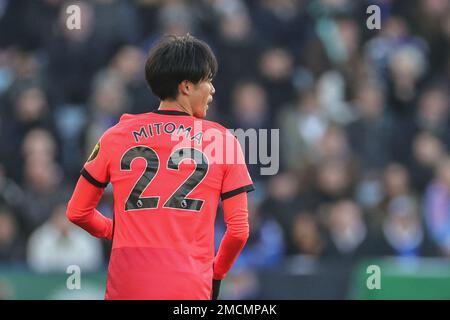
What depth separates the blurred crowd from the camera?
1009cm

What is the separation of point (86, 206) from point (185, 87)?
2.22ft

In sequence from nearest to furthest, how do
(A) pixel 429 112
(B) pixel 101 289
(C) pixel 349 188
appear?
(B) pixel 101 289 < (C) pixel 349 188 < (A) pixel 429 112

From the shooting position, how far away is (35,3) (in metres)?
12.2

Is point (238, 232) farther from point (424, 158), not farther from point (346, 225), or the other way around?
point (424, 158)

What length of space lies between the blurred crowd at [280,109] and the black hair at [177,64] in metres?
5.05

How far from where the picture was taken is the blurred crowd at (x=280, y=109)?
33.1ft

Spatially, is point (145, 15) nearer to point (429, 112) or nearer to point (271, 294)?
point (429, 112)

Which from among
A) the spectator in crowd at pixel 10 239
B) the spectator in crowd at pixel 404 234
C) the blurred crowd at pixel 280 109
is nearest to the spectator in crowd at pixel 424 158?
the blurred crowd at pixel 280 109

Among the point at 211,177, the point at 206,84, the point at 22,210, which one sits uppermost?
the point at 22,210

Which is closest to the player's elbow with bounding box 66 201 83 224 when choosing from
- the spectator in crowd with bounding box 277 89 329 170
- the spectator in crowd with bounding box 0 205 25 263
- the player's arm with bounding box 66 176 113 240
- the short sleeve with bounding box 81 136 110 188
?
the player's arm with bounding box 66 176 113 240

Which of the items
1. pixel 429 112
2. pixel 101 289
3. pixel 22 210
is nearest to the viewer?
pixel 101 289
